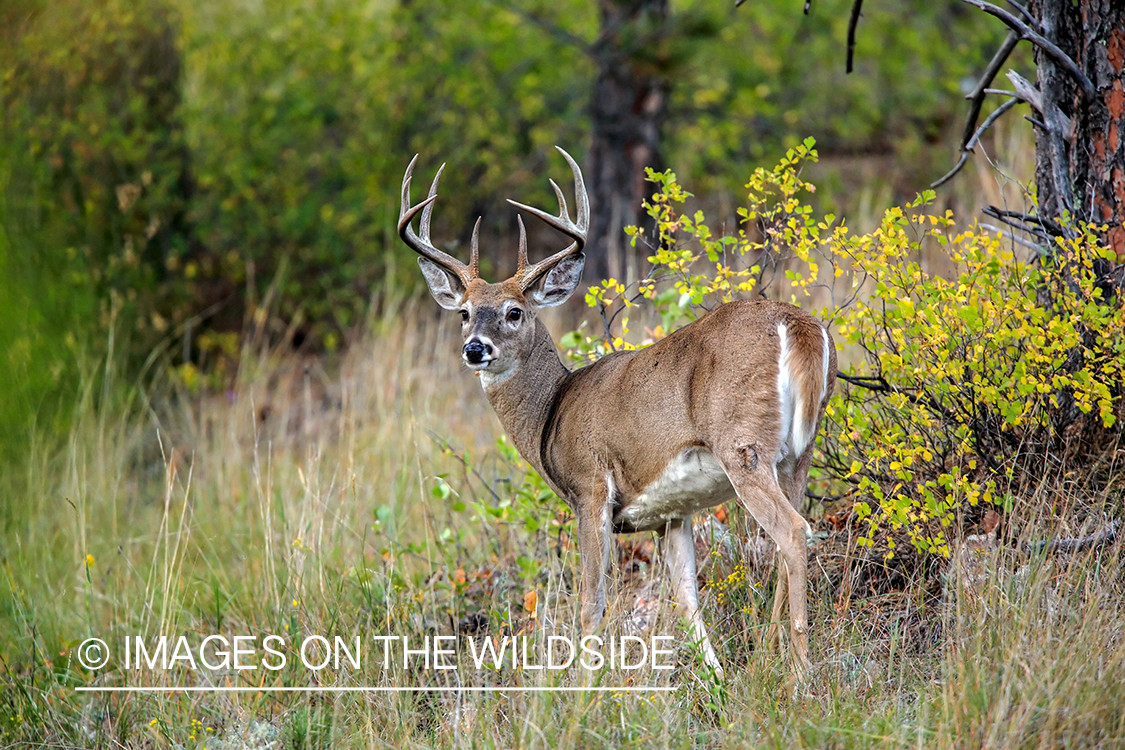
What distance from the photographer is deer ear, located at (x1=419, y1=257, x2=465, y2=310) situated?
5.01m

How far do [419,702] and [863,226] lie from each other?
178 inches

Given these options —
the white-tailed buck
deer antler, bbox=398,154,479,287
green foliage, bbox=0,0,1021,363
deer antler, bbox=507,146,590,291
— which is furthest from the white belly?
green foliage, bbox=0,0,1021,363

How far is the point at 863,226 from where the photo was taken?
23.8 ft

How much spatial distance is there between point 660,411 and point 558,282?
1.10m

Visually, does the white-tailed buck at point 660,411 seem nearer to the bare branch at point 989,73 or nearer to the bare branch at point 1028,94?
the bare branch at point 1028,94

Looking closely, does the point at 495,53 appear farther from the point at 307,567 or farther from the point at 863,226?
the point at 307,567

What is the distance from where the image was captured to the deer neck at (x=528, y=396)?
15.6ft

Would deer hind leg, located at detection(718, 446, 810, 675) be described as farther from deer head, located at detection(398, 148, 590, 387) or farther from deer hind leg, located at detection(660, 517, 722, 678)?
deer head, located at detection(398, 148, 590, 387)

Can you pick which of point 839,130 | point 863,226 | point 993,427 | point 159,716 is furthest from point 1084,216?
point 839,130

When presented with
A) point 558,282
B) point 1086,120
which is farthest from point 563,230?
point 1086,120

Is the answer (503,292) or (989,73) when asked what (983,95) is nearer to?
(989,73)

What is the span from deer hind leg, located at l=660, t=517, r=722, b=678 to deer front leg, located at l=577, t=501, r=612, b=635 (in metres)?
0.28

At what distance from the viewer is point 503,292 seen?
189 inches

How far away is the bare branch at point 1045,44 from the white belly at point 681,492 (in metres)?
1.95
